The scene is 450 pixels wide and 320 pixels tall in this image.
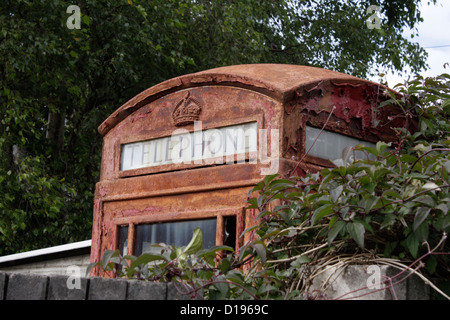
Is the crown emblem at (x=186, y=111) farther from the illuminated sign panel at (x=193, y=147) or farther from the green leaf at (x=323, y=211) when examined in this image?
the green leaf at (x=323, y=211)

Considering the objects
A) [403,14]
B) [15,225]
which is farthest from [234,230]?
[403,14]

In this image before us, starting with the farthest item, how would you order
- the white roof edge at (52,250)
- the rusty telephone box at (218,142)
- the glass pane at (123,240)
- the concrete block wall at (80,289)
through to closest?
the white roof edge at (52,250) → the glass pane at (123,240) → the rusty telephone box at (218,142) → the concrete block wall at (80,289)

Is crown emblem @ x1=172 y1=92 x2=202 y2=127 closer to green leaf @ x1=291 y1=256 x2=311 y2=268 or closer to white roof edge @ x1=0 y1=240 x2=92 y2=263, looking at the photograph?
green leaf @ x1=291 y1=256 x2=311 y2=268

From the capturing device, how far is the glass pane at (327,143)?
378 cm

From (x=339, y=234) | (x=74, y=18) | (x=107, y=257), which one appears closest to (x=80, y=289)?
(x=107, y=257)

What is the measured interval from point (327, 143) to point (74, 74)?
6.65m

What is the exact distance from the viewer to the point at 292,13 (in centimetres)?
1328

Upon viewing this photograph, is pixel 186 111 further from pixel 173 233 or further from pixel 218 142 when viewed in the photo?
pixel 173 233

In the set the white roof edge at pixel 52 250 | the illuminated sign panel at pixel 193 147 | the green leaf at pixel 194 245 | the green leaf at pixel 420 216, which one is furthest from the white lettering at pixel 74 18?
the green leaf at pixel 420 216

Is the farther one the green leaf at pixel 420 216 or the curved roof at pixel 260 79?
the curved roof at pixel 260 79

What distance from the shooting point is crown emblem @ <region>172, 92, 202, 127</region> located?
412 centimetres

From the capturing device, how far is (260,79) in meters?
3.85
